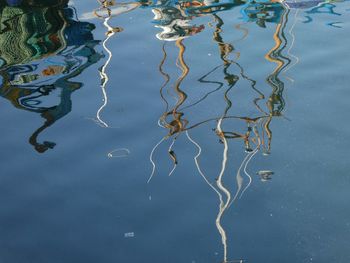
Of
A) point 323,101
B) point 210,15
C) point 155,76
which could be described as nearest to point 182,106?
point 155,76

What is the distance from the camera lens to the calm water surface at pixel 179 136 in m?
3.35

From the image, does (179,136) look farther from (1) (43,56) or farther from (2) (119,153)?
(1) (43,56)

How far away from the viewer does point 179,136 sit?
4250 millimetres

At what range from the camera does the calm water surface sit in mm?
3352

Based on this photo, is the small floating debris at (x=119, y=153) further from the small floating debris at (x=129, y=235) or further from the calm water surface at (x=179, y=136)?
the small floating debris at (x=129, y=235)

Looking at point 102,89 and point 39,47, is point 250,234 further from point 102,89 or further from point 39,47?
point 39,47

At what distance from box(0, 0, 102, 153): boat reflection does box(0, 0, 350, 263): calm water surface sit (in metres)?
0.02

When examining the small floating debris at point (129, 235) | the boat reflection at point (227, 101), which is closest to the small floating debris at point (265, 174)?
the boat reflection at point (227, 101)

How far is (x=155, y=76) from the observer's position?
507cm

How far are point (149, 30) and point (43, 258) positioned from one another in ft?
10.8

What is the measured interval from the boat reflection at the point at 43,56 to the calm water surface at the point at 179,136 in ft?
0.07

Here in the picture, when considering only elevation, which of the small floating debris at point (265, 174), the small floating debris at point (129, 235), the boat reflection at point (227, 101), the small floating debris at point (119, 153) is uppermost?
the boat reflection at point (227, 101)

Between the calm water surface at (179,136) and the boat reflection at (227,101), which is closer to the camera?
the calm water surface at (179,136)

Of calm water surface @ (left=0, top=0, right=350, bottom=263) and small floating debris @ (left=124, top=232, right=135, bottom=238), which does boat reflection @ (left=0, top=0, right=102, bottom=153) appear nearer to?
calm water surface @ (left=0, top=0, right=350, bottom=263)
